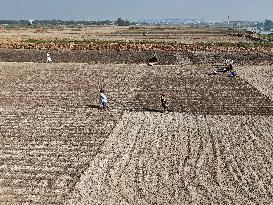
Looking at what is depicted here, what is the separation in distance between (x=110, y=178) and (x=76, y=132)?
16.9 feet

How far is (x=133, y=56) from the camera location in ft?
149

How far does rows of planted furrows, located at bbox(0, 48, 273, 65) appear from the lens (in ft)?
139

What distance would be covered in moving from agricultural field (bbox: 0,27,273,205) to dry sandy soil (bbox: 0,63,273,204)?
0.11ft

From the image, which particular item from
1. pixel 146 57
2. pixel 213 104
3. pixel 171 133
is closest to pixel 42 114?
pixel 171 133

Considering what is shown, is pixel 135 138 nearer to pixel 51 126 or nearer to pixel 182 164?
pixel 182 164

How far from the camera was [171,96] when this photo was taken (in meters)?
25.8

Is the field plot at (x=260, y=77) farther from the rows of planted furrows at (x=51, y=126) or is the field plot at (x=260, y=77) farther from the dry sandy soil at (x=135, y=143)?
the rows of planted furrows at (x=51, y=126)

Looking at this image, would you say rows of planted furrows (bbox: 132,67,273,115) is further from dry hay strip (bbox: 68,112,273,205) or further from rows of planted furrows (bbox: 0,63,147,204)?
dry hay strip (bbox: 68,112,273,205)

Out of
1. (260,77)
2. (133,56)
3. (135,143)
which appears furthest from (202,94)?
(133,56)

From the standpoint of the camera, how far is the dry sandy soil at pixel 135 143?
12883 mm

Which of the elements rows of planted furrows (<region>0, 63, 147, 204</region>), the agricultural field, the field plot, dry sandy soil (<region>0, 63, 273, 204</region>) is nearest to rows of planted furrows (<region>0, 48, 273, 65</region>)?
the field plot

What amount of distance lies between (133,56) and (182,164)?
31036mm

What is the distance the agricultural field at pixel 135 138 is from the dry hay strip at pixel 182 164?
0.10ft

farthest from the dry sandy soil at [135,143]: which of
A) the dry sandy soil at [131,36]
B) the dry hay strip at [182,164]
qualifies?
the dry sandy soil at [131,36]
